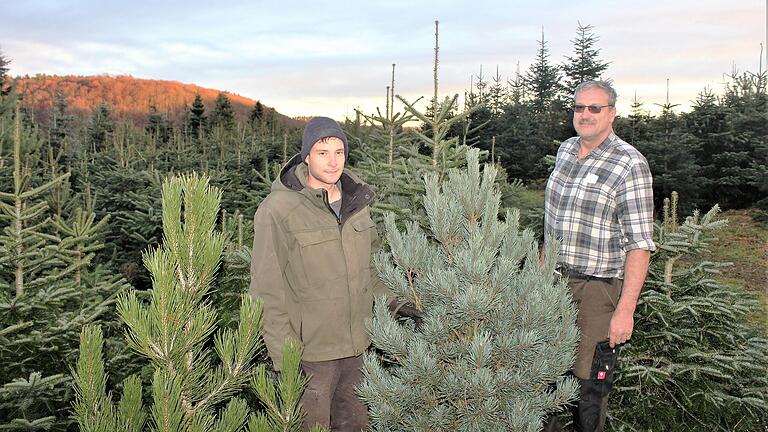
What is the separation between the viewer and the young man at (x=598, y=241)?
11.0ft

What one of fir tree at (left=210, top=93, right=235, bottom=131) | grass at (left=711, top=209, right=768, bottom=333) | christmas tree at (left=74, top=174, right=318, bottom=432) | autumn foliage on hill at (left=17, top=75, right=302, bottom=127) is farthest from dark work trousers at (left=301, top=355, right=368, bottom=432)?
autumn foliage on hill at (left=17, top=75, right=302, bottom=127)

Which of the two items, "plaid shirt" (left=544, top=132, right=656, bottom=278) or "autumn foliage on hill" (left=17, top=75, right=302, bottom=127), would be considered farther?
"autumn foliage on hill" (left=17, top=75, right=302, bottom=127)

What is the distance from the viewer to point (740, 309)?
15.8ft

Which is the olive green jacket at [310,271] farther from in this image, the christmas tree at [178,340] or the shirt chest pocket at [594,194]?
the shirt chest pocket at [594,194]

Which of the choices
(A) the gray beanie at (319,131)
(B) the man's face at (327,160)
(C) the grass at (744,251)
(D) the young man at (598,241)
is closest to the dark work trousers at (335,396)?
(B) the man's face at (327,160)

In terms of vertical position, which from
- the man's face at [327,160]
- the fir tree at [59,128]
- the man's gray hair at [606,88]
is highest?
the fir tree at [59,128]

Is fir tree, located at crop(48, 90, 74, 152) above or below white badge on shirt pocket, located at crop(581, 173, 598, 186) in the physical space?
above

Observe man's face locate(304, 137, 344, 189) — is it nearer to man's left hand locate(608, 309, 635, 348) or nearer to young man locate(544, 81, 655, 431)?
young man locate(544, 81, 655, 431)

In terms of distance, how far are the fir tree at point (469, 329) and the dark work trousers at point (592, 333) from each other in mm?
881

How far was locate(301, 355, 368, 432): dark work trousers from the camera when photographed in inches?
118

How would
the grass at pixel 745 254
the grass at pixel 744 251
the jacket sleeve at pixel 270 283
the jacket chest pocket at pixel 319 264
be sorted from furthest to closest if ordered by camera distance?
1. the grass at pixel 744 251
2. the grass at pixel 745 254
3. the jacket chest pocket at pixel 319 264
4. the jacket sleeve at pixel 270 283

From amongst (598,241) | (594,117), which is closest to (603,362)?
(598,241)

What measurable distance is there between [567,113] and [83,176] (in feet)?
58.2

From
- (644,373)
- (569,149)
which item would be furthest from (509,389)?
(644,373)
